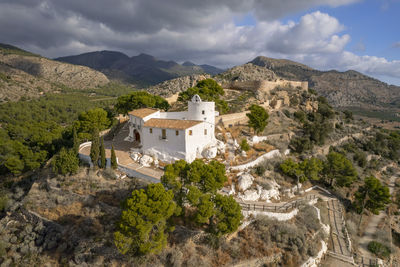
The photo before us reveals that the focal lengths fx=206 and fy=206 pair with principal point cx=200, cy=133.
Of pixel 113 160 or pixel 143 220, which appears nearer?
pixel 143 220

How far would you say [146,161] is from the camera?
23172 mm

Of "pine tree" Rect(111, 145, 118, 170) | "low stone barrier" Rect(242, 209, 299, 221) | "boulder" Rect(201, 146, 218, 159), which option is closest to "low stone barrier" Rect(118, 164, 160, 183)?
"pine tree" Rect(111, 145, 118, 170)

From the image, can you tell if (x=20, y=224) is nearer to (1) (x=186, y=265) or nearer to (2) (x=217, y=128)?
(1) (x=186, y=265)

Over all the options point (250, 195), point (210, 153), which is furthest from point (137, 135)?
point (250, 195)

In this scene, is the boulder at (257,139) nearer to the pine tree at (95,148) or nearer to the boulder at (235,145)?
the boulder at (235,145)

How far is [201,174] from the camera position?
16000mm

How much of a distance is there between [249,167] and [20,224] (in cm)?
2411

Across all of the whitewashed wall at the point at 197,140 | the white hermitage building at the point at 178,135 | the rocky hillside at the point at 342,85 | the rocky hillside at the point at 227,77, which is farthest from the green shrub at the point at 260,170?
the rocky hillside at the point at 342,85

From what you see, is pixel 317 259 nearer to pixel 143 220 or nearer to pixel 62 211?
pixel 143 220

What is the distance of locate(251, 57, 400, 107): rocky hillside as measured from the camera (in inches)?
5180

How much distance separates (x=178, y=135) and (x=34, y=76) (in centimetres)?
11742

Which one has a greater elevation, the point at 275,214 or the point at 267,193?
the point at 267,193

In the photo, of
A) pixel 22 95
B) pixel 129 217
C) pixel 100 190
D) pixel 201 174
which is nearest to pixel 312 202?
pixel 201 174

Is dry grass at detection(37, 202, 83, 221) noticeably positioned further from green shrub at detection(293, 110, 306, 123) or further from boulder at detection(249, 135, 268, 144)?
green shrub at detection(293, 110, 306, 123)
